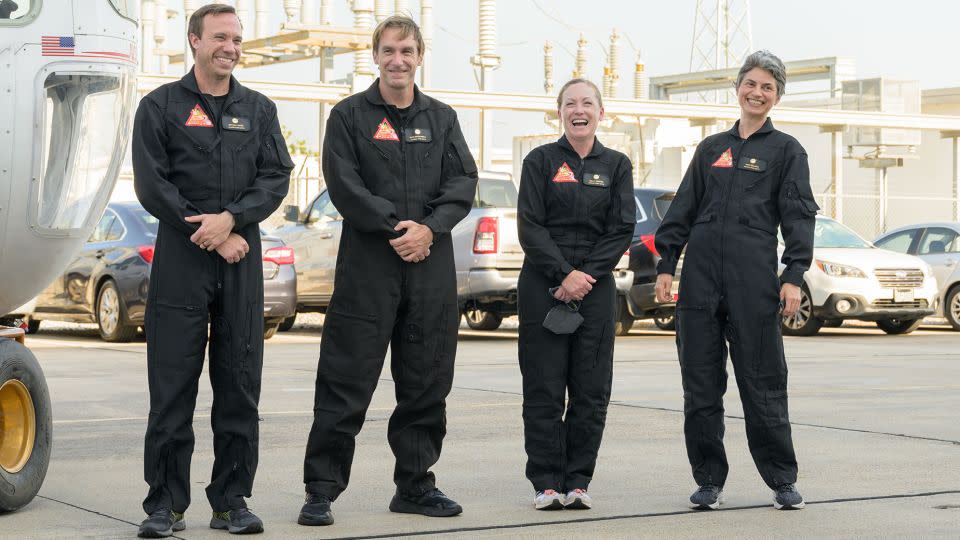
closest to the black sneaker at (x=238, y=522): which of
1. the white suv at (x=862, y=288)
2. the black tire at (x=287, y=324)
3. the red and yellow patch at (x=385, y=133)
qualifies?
the red and yellow patch at (x=385, y=133)

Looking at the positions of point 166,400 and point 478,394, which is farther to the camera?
point 478,394

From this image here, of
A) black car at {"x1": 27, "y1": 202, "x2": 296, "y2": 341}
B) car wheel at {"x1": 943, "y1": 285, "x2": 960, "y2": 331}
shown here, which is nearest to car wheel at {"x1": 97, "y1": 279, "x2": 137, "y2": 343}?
black car at {"x1": 27, "y1": 202, "x2": 296, "y2": 341}

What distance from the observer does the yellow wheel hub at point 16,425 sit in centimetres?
636

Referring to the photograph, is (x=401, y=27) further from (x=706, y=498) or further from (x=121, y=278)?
(x=121, y=278)

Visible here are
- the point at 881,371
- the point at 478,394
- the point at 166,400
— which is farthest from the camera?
the point at 881,371

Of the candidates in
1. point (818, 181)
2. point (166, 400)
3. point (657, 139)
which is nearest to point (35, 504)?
point (166, 400)

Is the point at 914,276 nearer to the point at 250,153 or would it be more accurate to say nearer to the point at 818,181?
the point at 250,153

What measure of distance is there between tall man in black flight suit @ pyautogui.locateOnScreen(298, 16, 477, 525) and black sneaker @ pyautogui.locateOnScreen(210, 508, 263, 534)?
0.27m

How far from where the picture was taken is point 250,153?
19.3 ft

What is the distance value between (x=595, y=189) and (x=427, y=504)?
61.1 inches

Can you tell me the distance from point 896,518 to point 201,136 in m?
3.21

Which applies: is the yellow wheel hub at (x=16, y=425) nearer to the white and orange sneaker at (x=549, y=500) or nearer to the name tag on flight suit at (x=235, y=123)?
the name tag on flight suit at (x=235, y=123)

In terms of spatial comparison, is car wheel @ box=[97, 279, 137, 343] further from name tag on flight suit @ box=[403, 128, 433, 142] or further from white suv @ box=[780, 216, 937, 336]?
name tag on flight suit @ box=[403, 128, 433, 142]

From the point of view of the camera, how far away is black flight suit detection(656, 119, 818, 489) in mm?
6473
